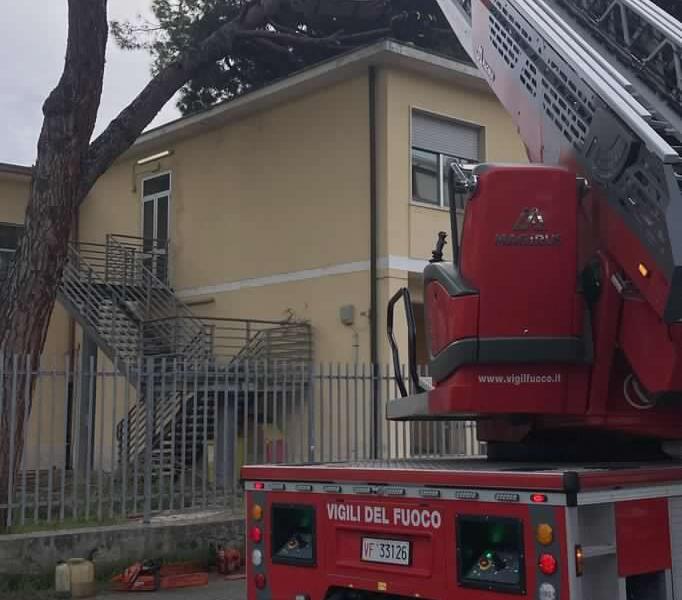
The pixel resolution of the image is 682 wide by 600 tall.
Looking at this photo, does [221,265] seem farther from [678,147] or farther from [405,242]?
[678,147]

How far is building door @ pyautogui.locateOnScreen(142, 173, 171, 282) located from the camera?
21.2 meters

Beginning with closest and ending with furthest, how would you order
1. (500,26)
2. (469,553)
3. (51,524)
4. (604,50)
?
1. (469,553)
2. (604,50)
3. (500,26)
4. (51,524)

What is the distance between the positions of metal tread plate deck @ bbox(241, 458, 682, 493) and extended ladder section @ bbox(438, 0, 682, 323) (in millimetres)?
831

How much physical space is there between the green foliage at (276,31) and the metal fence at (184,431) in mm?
7486

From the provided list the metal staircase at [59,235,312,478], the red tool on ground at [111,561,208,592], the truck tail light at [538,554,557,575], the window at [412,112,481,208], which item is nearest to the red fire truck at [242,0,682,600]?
the truck tail light at [538,554,557,575]

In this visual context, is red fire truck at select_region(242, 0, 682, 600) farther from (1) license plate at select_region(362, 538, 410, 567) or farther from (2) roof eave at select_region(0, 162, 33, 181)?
(2) roof eave at select_region(0, 162, 33, 181)

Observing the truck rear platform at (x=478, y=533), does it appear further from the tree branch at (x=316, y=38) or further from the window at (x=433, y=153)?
the tree branch at (x=316, y=38)

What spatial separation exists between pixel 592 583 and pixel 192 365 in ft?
26.8

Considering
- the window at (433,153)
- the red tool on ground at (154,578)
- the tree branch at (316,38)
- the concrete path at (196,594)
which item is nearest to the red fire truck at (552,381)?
the concrete path at (196,594)

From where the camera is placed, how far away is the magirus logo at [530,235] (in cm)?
539

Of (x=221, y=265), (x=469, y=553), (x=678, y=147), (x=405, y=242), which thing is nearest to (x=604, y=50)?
(x=678, y=147)

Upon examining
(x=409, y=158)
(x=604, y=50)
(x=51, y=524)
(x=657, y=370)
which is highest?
(x=409, y=158)

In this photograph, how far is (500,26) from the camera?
702cm

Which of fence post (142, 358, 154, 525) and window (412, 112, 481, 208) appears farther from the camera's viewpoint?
window (412, 112, 481, 208)
